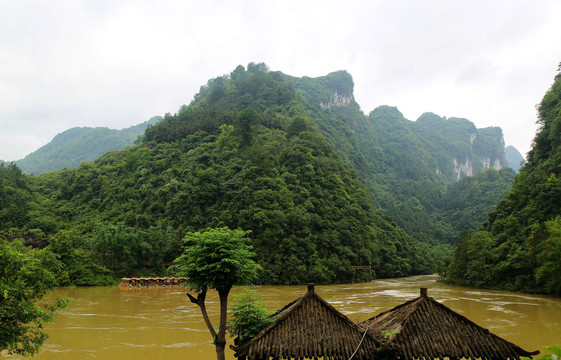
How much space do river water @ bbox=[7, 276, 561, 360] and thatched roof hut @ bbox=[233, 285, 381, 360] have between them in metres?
5.79

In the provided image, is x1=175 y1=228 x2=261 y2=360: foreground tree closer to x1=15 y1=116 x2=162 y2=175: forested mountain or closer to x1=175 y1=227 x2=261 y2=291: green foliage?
x1=175 y1=227 x2=261 y2=291: green foliage

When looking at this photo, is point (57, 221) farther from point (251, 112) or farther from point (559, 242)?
point (559, 242)

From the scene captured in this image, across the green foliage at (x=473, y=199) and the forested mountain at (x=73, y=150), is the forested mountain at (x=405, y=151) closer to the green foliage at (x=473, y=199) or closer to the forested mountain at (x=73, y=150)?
the green foliage at (x=473, y=199)

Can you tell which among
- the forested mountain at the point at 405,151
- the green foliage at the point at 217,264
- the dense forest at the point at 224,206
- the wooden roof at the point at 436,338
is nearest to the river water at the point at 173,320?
the green foliage at the point at 217,264

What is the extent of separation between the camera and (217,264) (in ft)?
22.5

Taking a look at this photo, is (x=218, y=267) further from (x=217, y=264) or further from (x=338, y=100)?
(x=338, y=100)

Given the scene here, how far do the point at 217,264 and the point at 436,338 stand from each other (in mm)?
4212

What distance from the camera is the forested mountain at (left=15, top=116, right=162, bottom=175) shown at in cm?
9669

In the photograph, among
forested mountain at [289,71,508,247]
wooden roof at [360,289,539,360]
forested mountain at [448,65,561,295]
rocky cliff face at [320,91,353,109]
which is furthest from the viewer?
rocky cliff face at [320,91,353,109]

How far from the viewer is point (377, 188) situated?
87.9 m

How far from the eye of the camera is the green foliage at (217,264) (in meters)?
6.98

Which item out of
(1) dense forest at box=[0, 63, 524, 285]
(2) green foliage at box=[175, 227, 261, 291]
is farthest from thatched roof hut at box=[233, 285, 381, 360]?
(1) dense forest at box=[0, 63, 524, 285]

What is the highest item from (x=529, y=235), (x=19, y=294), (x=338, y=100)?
(x=338, y=100)

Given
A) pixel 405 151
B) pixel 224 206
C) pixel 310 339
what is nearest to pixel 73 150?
pixel 224 206
